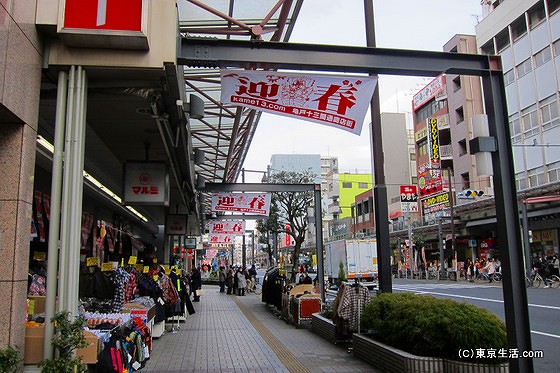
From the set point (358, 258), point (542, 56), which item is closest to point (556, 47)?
point (542, 56)

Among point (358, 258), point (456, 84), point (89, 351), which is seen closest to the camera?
point (89, 351)

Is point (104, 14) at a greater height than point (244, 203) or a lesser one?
greater

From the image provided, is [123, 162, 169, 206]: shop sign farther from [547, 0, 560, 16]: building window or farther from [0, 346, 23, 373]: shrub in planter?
[547, 0, 560, 16]: building window

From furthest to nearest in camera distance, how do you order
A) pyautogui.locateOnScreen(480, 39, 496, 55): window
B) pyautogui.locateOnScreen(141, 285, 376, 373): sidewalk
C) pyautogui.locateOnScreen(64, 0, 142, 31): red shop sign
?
pyautogui.locateOnScreen(480, 39, 496, 55): window
pyautogui.locateOnScreen(141, 285, 376, 373): sidewalk
pyautogui.locateOnScreen(64, 0, 142, 31): red shop sign

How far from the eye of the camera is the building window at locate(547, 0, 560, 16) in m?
32.7

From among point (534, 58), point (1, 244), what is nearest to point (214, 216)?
point (1, 244)

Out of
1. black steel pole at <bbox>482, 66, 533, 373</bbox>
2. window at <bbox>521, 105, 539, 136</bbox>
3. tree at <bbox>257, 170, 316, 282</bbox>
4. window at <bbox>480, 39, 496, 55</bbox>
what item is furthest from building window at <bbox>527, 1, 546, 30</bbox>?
black steel pole at <bbox>482, 66, 533, 373</bbox>

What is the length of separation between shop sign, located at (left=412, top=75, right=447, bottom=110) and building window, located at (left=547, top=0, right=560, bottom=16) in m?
15.7

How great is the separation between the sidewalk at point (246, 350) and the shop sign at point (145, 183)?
2.91m

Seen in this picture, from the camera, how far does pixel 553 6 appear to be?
33125mm

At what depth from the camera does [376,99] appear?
401 inches

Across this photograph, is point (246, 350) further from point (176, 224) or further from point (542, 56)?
point (542, 56)

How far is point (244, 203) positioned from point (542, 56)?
26596mm

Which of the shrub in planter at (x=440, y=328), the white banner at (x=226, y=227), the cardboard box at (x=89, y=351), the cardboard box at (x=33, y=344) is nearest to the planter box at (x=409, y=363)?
the shrub in planter at (x=440, y=328)
